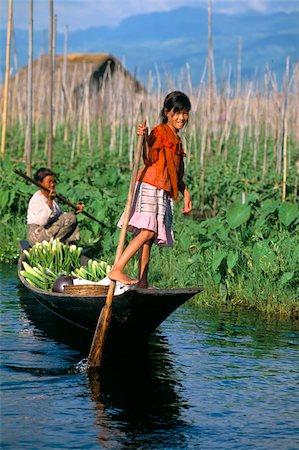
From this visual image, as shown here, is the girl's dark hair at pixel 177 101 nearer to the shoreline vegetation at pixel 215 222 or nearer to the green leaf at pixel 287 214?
the shoreline vegetation at pixel 215 222

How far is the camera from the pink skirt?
7.21 meters

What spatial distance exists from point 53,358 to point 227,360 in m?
1.19

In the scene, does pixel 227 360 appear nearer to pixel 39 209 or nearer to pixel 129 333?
pixel 129 333

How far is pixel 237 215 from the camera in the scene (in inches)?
384

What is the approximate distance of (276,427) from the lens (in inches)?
215

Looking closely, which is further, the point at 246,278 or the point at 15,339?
the point at 246,278

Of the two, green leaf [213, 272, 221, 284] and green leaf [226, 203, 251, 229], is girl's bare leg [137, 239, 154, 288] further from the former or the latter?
green leaf [226, 203, 251, 229]

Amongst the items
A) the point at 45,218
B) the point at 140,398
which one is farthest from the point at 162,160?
the point at 45,218

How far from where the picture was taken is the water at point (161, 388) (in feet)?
17.3

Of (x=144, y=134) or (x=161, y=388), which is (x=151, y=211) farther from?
(x=161, y=388)

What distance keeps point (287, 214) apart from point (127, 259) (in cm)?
353

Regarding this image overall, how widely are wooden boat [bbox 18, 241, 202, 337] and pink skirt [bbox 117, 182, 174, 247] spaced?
597 millimetres

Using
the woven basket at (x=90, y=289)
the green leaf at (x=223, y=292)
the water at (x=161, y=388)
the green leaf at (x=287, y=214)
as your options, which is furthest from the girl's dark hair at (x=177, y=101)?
the green leaf at (x=287, y=214)

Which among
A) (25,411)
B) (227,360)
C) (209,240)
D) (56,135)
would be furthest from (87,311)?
(56,135)
